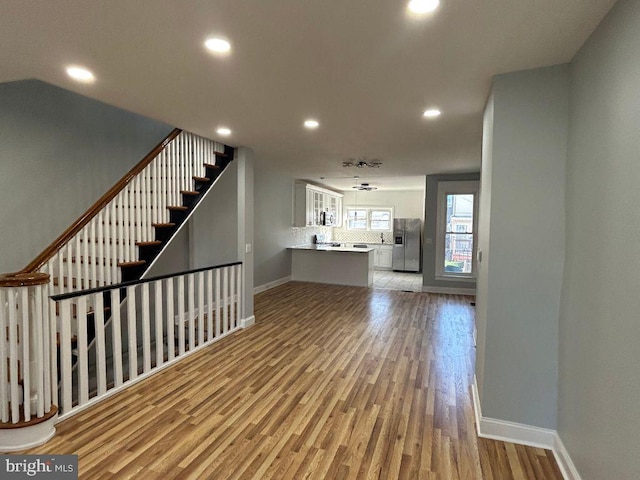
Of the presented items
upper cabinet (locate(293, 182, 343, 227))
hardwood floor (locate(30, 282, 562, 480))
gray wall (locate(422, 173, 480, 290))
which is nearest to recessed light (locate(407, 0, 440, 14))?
hardwood floor (locate(30, 282, 562, 480))

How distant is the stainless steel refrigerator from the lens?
9742 millimetres

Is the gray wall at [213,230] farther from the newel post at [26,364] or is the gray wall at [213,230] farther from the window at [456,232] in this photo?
the window at [456,232]

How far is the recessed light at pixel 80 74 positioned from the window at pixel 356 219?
930 cm

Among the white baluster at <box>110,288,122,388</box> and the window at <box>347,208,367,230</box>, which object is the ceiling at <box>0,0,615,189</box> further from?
the window at <box>347,208,367,230</box>

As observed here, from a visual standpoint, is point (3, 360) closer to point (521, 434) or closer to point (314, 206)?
point (521, 434)

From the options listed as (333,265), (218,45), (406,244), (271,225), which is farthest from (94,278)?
(406,244)

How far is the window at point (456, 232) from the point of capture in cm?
685

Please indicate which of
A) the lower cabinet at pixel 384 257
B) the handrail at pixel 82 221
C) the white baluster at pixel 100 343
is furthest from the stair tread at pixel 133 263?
the lower cabinet at pixel 384 257

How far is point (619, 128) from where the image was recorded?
1.50 metres

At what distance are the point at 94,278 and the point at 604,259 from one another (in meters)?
3.78

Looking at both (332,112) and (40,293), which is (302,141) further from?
(40,293)

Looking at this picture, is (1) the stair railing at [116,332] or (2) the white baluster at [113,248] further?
(2) the white baluster at [113,248]

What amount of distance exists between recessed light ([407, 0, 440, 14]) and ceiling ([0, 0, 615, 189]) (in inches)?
1.4

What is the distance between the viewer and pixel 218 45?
6.33 ft
